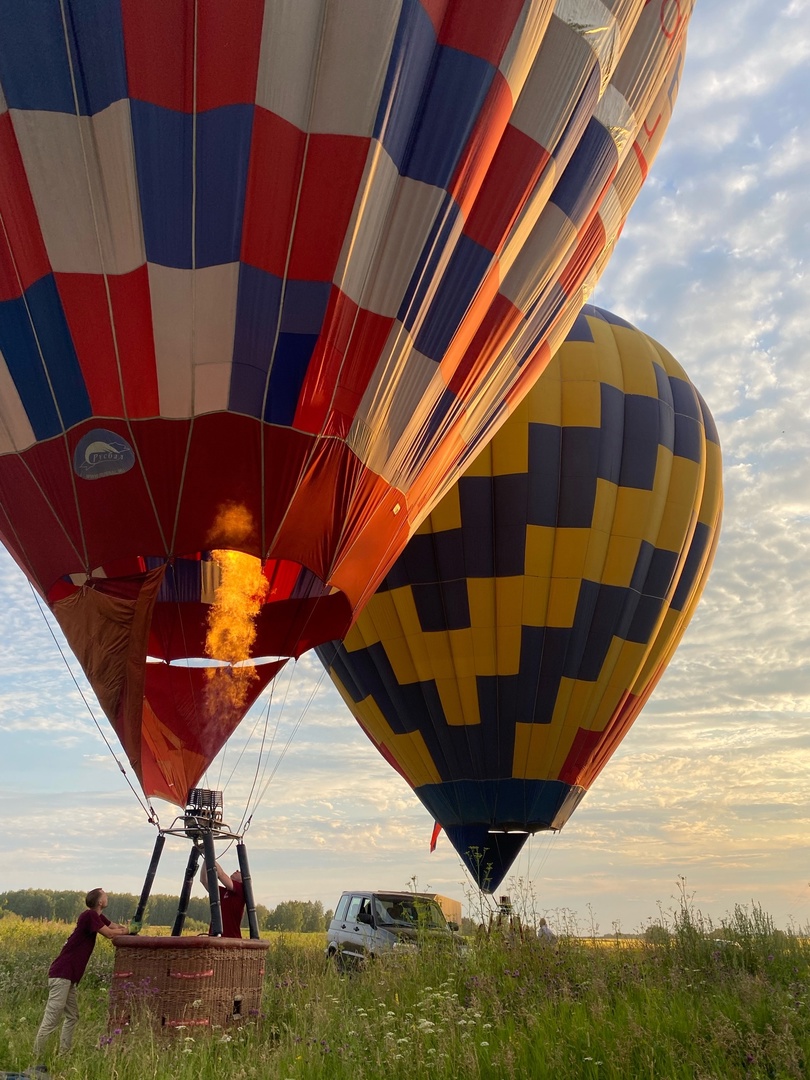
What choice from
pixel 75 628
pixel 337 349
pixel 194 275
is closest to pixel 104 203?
pixel 194 275

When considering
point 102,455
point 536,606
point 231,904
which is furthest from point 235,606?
point 536,606

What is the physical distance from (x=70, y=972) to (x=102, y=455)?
12.1ft

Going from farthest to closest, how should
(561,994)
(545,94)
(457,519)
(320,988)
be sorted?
(457,519) → (545,94) → (320,988) → (561,994)

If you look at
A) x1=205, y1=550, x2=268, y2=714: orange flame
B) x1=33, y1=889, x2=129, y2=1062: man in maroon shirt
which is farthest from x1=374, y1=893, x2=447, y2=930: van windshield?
x1=33, y1=889, x2=129, y2=1062: man in maroon shirt

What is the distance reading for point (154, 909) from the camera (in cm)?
3941

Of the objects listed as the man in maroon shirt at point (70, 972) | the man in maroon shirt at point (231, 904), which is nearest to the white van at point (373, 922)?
the man in maroon shirt at point (231, 904)

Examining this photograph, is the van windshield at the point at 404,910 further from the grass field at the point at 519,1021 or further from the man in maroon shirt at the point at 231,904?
the man in maroon shirt at the point at 231,904

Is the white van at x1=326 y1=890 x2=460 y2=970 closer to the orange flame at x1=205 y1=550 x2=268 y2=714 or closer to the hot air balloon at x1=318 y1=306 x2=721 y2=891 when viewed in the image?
the hot air balloon at x1=318 y1=306 x2=721 y2=891

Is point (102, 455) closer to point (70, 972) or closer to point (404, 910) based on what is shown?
point (70, 972)

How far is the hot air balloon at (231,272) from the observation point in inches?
260

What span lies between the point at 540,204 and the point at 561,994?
6449mm

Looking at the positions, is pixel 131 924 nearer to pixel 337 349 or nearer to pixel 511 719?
pixel 337 349

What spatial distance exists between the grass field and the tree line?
2344 centimetres

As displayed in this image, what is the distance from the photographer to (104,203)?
6695 mm
